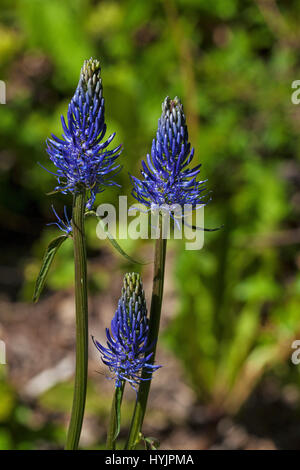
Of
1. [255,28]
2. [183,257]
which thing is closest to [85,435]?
[183,257]

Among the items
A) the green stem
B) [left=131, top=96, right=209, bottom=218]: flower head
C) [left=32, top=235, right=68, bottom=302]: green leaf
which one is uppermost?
[left=131, top=96, right=209, bottom=218]: flower head

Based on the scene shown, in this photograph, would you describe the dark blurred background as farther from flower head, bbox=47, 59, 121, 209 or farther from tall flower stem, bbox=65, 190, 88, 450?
flower head, bbox=47, 59, 121, 209

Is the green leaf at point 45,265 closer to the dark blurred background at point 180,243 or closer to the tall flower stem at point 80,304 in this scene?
the tall flower stem at point 80,304

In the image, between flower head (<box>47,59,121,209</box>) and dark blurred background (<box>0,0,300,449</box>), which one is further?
dark blurred background (<box>0,0,300,449</box>)

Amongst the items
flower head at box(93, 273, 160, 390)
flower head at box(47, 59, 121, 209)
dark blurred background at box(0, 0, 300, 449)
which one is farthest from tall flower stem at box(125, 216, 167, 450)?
dark blurred background at box(0, 0, 300, 449)

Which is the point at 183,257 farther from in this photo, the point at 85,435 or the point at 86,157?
the point at 86,157

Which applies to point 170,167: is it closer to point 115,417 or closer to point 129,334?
point 129,334
